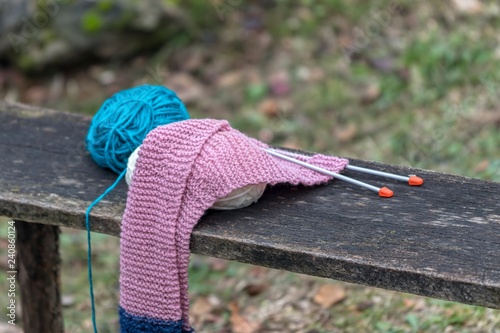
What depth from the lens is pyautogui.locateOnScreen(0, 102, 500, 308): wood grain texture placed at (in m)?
1.36

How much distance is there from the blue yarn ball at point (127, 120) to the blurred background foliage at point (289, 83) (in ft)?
2.81

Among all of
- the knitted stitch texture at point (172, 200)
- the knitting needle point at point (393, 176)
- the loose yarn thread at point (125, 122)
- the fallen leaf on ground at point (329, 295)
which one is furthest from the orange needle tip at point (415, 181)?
the fallen leaf on ground at point (329, 295)

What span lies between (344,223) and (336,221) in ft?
0.06

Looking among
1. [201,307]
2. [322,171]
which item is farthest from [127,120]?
[201,307]

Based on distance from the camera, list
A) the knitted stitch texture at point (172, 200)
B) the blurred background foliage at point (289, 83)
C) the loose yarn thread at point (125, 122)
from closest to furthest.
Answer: the knitted stitch texture at point (172, 200), the loose yarn thread at point (125, 122), the blurred background foliage at point (289, 83)

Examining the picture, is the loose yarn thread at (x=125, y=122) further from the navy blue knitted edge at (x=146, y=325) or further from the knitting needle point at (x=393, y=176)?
the knitting needle point at (x=393, y=176)

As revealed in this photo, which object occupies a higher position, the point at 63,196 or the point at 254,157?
the point at 254,157

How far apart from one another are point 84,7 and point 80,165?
2125 mm

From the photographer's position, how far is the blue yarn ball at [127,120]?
67.8 inches

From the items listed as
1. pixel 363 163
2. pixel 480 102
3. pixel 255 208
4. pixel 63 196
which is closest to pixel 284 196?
pixel 255 208

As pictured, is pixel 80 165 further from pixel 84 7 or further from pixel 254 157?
pixel 84 7

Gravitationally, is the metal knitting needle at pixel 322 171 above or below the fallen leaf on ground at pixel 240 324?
above

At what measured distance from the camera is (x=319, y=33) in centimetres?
384

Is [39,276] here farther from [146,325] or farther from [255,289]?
[255,289]
